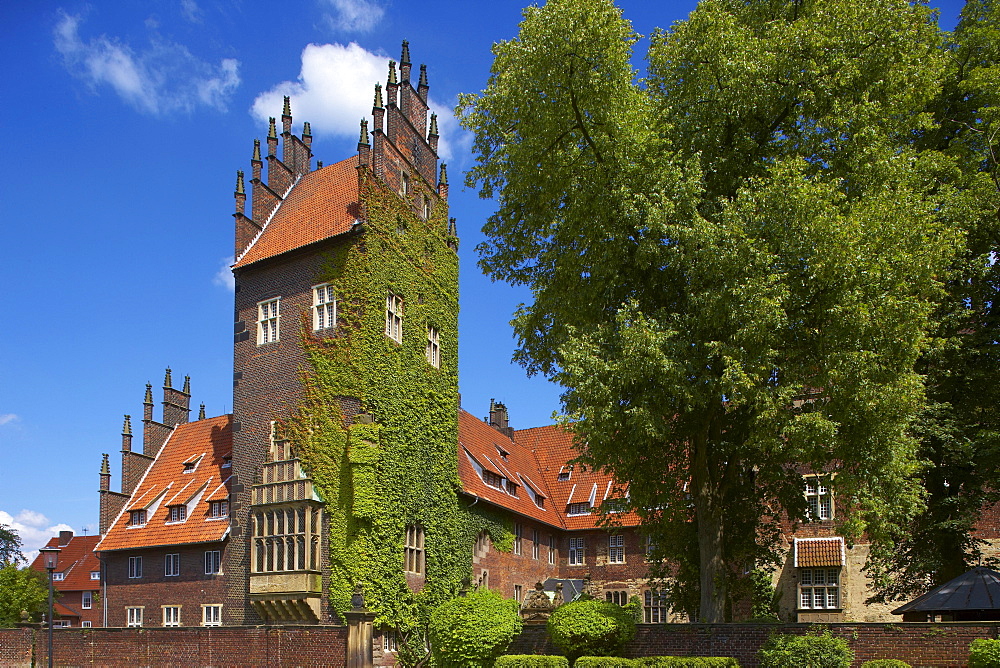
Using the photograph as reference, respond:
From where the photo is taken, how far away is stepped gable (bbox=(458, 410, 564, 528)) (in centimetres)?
3584

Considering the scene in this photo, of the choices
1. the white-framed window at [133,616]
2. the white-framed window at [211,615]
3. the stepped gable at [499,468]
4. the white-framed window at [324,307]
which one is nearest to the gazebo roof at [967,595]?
the stepped gable at [499,468]

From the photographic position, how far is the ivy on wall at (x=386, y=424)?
27141 mm

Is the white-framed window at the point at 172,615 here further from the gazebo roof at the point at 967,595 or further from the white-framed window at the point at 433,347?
the gazebo roof at the point at 967,595

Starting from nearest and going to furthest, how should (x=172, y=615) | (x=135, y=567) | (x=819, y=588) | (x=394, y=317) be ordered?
(x=394, y=317)
(x=172, y=615)
(x=135, y=567)
(x=819, y=588)

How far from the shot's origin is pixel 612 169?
2102 cm

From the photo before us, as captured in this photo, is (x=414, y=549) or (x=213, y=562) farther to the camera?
(x=213, y=562)

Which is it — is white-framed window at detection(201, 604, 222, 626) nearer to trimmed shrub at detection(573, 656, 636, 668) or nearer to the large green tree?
trimmed shrub at detection(573, 656, 636, 668)

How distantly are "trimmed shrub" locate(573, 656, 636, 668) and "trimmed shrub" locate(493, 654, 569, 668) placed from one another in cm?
39

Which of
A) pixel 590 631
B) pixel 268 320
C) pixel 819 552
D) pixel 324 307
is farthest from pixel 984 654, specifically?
pixel 268 320

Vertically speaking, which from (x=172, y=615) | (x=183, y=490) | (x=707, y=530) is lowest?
(x=172, y=615)

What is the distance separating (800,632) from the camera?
19656 mm

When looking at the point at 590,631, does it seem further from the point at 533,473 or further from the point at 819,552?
the point at 533,473

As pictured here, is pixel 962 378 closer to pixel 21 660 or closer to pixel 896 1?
pixel 896 1

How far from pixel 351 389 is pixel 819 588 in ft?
72.4
